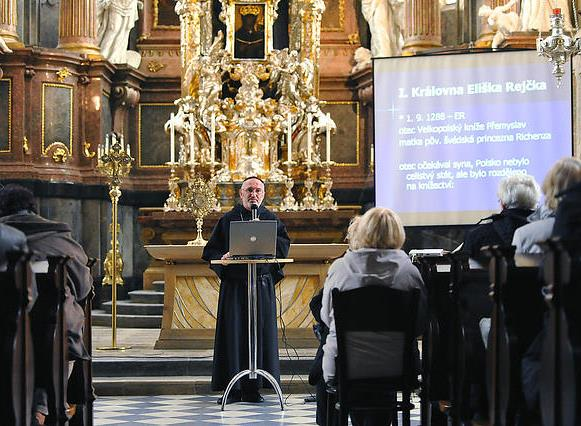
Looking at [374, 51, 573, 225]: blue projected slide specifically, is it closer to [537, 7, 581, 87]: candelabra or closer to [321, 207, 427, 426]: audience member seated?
[537, 7, 581, 87]: candelabra

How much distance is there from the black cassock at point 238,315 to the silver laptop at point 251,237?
0.69 m

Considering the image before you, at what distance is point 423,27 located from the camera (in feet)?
51.1

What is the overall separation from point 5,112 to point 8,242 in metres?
10.4

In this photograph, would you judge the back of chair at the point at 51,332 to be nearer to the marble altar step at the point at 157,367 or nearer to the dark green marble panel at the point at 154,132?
the marble altar step at the point at 157,367

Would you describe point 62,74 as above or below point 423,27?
below

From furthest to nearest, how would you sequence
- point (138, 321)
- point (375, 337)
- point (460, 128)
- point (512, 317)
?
point (138, 321) < point (460, 128) < point (375, 337) < point (512, 317)

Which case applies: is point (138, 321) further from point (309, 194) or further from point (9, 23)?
point (9, 23)

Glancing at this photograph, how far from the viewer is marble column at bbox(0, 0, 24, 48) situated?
1543 centimetres

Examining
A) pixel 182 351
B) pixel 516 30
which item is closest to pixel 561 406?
pixel 182 351

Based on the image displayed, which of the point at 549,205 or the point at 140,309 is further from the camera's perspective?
the point at 140,309

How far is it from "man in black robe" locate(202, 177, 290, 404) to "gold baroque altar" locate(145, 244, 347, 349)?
1.66 m

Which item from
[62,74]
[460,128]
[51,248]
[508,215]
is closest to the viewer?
[51,248]

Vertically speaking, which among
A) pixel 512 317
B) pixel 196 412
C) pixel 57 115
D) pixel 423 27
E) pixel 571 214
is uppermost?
pixel 423 27

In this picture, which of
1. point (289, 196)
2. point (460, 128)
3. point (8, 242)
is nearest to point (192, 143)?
point (289, 196)
